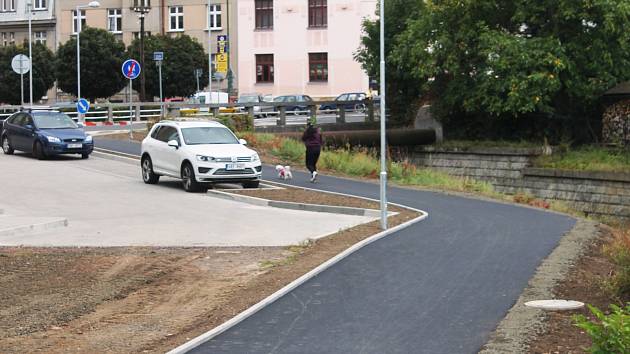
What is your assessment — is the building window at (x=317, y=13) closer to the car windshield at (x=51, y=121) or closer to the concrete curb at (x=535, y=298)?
the car windshield at (x=51, y=121)

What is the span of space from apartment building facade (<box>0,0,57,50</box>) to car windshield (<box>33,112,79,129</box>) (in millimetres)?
59338

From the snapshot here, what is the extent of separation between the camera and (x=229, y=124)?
39.5 meters

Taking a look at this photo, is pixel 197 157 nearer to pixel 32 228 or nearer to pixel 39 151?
pixel 32 228

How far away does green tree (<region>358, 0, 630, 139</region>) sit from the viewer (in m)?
36.8

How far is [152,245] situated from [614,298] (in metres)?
8.26

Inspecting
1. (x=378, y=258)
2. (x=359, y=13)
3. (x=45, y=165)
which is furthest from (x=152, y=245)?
(x=359, y=13)

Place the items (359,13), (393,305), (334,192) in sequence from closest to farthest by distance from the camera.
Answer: (393,305)
(334,192)
(359,13)

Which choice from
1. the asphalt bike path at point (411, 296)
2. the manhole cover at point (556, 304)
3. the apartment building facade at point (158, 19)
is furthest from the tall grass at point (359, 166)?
the apartment building facade at point (158, 19)

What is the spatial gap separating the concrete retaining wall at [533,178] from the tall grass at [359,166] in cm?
360

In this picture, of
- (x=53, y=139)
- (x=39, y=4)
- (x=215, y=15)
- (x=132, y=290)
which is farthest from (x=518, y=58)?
(x=39, y=4)

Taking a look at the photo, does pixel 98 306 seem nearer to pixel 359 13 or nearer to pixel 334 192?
pixel 334 192

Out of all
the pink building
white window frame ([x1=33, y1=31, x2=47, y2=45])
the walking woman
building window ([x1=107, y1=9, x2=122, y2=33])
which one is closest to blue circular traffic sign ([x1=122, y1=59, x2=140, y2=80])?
the walking woman

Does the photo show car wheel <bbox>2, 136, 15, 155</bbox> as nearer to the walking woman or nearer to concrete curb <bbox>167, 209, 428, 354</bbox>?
the walking woman

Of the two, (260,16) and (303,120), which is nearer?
(303,120)
